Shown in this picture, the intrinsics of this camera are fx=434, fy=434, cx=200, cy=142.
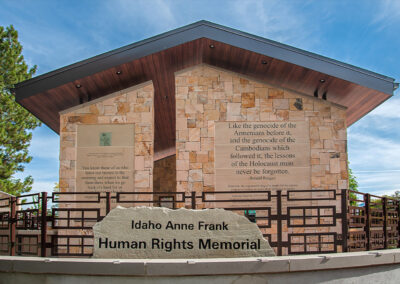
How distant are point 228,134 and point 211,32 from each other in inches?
128

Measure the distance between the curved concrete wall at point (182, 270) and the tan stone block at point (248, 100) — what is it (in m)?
7.53

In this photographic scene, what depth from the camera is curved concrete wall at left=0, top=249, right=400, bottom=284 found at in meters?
6.80

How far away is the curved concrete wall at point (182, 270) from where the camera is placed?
268 inches

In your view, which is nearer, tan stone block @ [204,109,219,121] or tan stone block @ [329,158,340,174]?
tan stone block @ [329,158,340,174]

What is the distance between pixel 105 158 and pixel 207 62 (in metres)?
4.62

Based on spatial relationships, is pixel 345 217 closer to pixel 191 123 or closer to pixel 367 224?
pixel 367 224

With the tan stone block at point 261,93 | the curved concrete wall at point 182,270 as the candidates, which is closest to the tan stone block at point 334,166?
the tan stone block at point 261,93

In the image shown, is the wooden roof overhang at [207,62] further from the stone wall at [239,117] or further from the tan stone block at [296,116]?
the tan stone block at [296,116]

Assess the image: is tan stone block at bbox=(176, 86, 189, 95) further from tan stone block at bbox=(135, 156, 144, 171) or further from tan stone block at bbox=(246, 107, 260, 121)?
tan stone block at bbox=(135, 156, 144, 171)

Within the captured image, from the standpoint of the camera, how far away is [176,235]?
7488mm

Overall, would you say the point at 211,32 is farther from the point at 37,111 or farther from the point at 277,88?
the point at 37,111

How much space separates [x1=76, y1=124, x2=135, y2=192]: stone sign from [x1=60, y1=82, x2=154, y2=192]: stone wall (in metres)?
0.17

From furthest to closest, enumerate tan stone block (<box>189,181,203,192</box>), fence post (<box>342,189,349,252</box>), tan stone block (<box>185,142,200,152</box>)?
tan stone block (<box>185,142,200,152</box>) < tan stone block (<box>189,181,203,192</box>) < fence post (<box>342,189,349,252</box>)

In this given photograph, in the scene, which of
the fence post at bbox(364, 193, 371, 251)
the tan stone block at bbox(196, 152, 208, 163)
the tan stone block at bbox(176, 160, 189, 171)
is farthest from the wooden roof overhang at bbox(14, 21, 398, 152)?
the fence post at bbox(364, 193, 371, 251)
